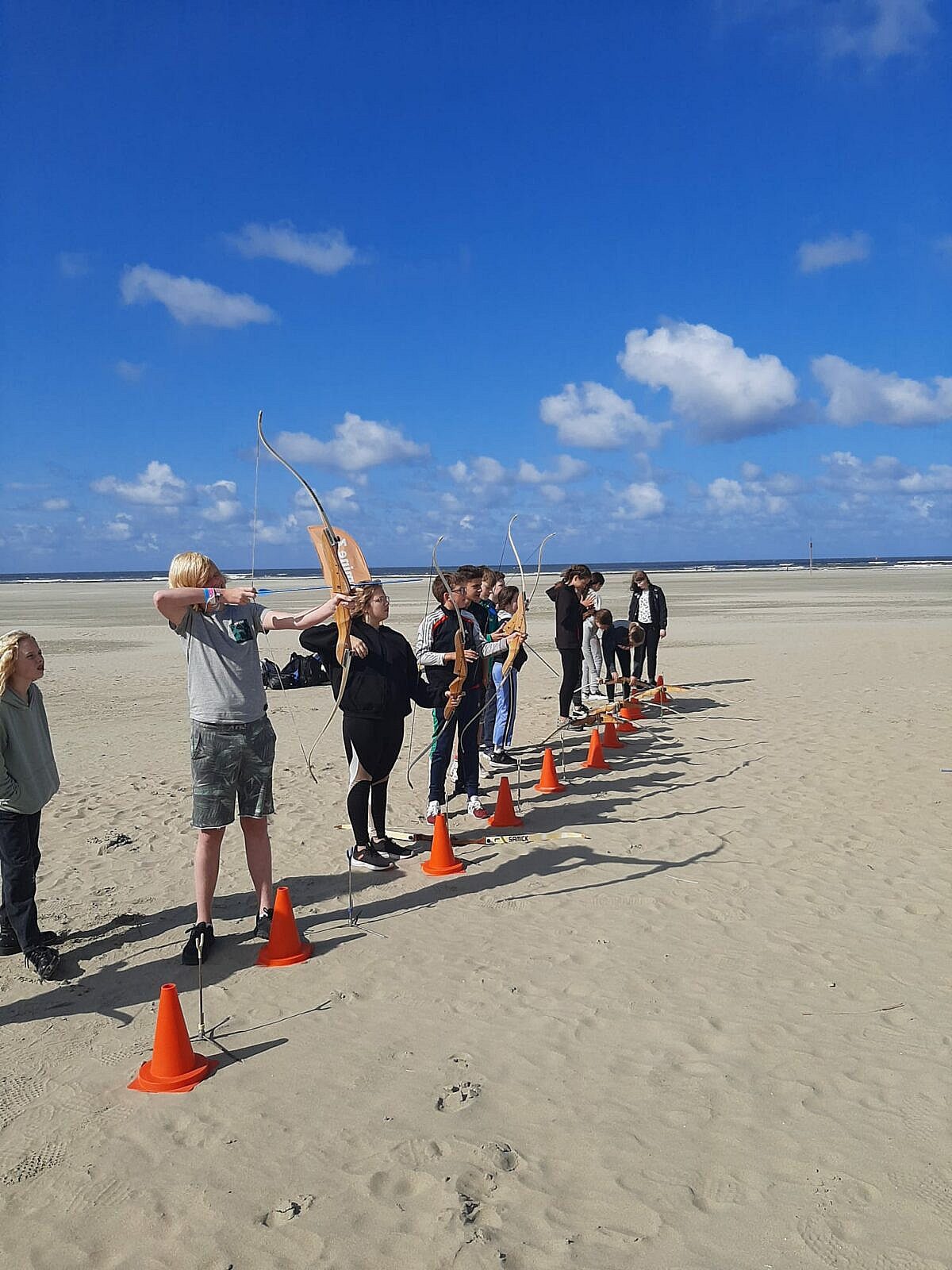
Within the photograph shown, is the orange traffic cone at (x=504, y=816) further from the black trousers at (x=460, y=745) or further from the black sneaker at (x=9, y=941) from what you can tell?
the black sneaker at (x=9, y=941)

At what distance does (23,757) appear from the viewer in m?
4.66

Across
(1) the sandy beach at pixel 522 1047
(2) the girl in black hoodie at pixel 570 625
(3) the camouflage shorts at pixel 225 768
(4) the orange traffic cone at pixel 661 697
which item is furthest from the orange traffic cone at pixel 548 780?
(4) the orange traffic cone at pixel 661 697

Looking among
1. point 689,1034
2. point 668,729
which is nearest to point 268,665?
point 689,1034

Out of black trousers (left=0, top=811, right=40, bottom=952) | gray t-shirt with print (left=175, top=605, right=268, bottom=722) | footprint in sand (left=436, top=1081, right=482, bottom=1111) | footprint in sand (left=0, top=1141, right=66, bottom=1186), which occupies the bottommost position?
footprint in sand (left=436, top=1081, right=482, bottom=1111)

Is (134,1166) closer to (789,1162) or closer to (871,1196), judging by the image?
(789,1162)

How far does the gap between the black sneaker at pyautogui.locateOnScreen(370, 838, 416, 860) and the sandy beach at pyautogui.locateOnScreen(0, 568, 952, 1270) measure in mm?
293

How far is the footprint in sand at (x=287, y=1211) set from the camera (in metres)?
2.93

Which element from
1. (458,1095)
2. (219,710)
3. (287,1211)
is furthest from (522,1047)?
(219,710)

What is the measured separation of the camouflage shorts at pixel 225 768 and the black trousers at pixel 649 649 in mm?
9698

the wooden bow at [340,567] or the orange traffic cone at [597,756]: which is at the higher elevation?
the wooden bow at [340,567]

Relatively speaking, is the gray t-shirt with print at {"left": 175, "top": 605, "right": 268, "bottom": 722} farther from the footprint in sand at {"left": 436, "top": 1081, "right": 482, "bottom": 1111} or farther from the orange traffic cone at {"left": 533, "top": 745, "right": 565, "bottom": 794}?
the orange traffic cone at {"left": 533, "top": 745, "right": 565, "bottom": 794}

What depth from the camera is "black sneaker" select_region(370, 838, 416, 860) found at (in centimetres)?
639

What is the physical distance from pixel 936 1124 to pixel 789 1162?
660 mm

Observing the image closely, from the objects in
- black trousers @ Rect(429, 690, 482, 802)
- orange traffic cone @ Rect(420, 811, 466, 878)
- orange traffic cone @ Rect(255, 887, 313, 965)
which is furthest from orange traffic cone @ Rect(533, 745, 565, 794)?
orange traffic cone @ Rect(255, 887, 313, 965)
